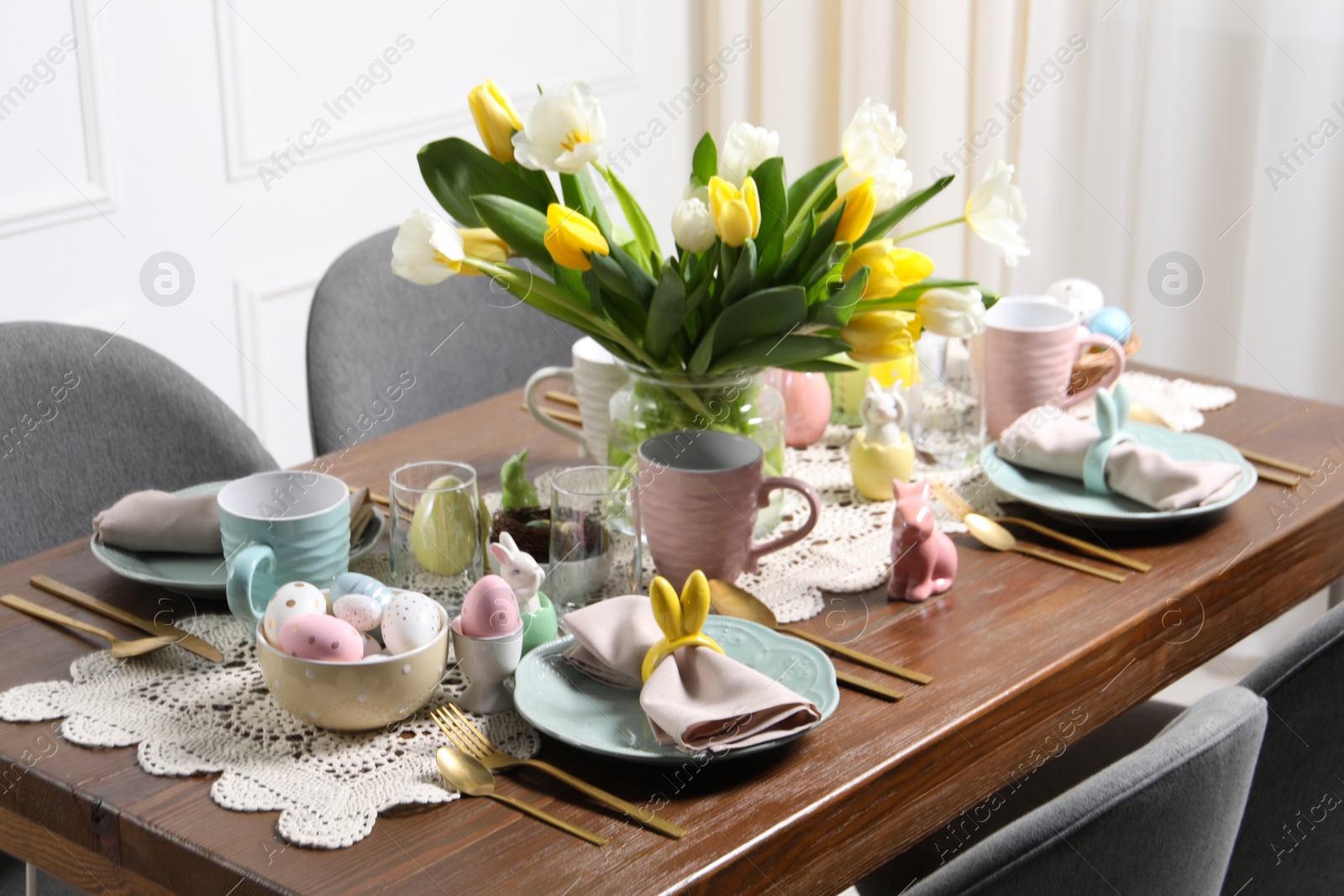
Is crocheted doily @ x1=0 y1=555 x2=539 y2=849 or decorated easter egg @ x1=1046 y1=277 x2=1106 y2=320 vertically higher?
decorated easter egg @ x1=1046 y1=277 x2=1106 y2=320

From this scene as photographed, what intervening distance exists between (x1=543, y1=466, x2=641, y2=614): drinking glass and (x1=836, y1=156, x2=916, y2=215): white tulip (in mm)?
319

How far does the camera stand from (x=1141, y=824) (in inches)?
28.5

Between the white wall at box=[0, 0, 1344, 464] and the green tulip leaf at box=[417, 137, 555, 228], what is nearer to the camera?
the green tulip leaf at box=[417, 137, 555, 228]

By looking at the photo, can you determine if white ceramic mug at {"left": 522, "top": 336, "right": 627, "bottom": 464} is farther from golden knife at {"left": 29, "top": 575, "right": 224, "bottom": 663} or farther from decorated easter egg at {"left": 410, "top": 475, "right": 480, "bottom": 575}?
golden knife at {"left": 29, "top": 575, "right": 224, "bottom": 663}

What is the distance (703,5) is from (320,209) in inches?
45.2

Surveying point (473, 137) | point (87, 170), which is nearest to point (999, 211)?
point (87, 170)

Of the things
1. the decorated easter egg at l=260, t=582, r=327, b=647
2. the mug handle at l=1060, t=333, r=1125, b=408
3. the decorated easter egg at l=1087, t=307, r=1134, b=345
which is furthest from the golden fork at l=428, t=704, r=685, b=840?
the decorated easter egg at l=1087, t=307, r=1134, b=345

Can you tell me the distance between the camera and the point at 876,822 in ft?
3.18

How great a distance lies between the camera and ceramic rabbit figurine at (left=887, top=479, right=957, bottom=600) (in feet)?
3.90

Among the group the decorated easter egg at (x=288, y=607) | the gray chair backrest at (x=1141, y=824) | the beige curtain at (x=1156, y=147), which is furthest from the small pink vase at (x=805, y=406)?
the beige curtain at (x=1156, y=147)

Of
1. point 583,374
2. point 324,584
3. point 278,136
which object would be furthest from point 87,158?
point 324,584

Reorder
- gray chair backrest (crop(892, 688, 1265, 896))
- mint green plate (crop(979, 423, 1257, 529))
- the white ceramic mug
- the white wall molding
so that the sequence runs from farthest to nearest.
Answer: the white wall molding, the white ceramic mug, mint green plate (crop(979, 423, 1257, 529)), gray chair backrest (crop(892, 688, 1265, 896))

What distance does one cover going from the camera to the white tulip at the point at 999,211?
123 centimetres

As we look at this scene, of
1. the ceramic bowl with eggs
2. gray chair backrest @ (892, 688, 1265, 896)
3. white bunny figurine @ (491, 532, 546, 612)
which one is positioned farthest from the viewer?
white bunny figurine @ (491, 532, 546, 612)
